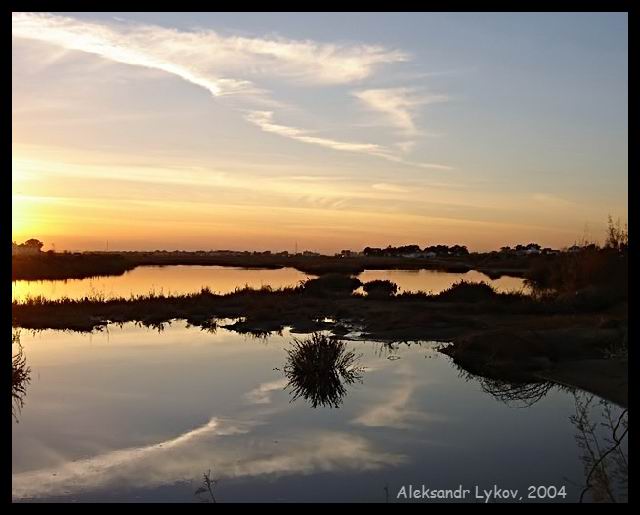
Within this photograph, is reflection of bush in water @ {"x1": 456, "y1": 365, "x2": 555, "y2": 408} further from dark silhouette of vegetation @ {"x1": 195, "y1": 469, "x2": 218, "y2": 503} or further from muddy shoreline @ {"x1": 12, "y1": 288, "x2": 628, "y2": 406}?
dark silhouette of vegetation @ {"x1": 195, "y1": 469, "x2": 218, "y2": 503}

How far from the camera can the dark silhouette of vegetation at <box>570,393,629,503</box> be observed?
29.3 feet

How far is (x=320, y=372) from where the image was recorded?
659 inches

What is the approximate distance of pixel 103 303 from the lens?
33312 mm

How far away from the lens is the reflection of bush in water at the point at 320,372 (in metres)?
15.9

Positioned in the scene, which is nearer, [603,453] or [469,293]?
[603,453]

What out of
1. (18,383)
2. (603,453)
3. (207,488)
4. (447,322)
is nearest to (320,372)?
(207,488)

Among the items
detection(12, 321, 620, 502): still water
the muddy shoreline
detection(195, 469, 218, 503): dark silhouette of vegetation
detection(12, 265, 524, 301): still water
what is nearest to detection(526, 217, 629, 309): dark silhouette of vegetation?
the muddy shoreline

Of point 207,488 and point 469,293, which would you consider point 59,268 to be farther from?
point 207,488

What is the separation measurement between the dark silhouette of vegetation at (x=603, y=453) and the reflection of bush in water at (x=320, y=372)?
5.84m

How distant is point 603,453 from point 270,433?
6.24 meters

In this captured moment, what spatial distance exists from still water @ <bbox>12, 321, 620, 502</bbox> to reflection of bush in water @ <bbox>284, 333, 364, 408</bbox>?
0.21 metres

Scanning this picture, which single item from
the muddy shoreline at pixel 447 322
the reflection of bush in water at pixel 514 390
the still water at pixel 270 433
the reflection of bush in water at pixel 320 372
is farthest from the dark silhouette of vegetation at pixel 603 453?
the reflection of bush in water at pixel 320 372

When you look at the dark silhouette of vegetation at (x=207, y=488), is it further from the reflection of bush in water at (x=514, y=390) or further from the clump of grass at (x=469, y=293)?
the clump of grass at (x=469, y=293)
